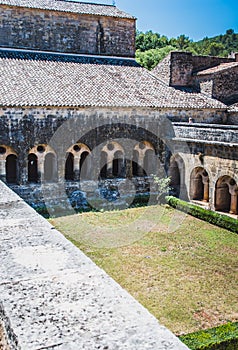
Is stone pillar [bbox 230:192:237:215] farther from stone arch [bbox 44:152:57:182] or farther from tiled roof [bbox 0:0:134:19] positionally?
tiled roof [bbox 0:0:134:19]

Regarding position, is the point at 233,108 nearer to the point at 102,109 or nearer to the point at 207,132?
the point at 207,132

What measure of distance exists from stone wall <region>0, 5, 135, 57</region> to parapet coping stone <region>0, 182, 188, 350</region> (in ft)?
67.9

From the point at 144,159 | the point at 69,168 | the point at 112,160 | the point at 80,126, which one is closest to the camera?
the point at 80,126

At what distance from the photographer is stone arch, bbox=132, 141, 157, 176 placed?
20.2 m

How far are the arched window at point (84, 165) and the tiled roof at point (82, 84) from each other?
8.21 ft

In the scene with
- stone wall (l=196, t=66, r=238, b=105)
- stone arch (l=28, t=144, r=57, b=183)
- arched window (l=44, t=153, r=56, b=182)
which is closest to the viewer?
stone arch (l=28, t=144, r=57, b=183)

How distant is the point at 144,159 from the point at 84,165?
3.18 meters

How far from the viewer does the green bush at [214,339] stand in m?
7.10

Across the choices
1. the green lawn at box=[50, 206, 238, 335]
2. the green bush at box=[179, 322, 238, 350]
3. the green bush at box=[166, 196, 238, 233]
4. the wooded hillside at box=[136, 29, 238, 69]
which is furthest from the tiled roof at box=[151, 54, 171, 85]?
the wooded hillside at box=[136, 29, 238, 69]

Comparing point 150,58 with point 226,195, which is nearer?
→ point 226,195

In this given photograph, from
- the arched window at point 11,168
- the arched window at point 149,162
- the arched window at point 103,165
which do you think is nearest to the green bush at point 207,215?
the arched window at point 149,162

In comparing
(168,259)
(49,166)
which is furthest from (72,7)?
(168,259)

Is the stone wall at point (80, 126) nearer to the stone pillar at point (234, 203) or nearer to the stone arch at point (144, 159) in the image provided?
the stone arch at point (144, 159)

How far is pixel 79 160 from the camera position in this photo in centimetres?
1889
